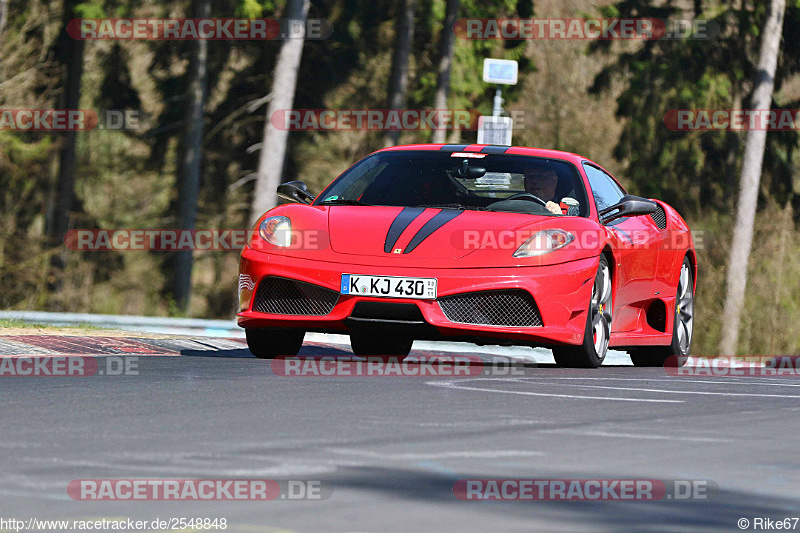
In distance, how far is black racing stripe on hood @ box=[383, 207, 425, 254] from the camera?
29.5ft

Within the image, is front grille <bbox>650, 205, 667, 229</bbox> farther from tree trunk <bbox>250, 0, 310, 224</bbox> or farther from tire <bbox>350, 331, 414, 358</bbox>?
tree trunk <bbox>250, 0, 310, 224</bbox>

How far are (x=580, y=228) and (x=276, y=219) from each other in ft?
6.54

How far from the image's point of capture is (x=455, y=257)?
8891 mm

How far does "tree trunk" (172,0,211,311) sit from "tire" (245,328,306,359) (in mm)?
23099

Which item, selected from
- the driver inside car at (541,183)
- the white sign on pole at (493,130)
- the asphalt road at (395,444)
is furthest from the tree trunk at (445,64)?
the asphalt road at (395,444)

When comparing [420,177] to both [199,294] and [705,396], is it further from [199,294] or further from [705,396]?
[199,294]

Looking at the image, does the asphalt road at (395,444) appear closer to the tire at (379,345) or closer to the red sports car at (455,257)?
the red sports car at (455,257)

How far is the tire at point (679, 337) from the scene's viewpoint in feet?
38.0

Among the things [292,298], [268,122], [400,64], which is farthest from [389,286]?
[400,64]

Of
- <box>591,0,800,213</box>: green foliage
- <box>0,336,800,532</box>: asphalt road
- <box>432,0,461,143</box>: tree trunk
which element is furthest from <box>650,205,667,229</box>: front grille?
<box>591,0,800,213</box>: green foliage

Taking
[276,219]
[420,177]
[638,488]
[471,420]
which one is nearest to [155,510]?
[638,488]

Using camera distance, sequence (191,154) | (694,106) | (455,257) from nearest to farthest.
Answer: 1. (455,257)
2. (191,154)
3. (694,106)

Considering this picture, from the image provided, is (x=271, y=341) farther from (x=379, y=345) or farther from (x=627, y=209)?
(x=627, y=209)

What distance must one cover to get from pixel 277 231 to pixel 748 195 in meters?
20.9
